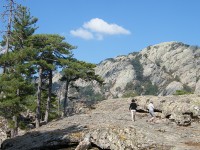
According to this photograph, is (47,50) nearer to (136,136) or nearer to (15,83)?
(15,83)

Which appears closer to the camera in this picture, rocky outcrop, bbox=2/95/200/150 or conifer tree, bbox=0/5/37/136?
rocky outcrop, bbox=2/95/200/150

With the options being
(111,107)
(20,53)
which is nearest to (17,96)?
(20,53)

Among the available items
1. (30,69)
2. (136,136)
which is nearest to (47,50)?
(30,69)

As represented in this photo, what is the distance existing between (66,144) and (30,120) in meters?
33.5

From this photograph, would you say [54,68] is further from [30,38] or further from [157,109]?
[157,109]

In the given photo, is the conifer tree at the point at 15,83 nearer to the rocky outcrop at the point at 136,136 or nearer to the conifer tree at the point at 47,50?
the conifer tree at the point at 47,50

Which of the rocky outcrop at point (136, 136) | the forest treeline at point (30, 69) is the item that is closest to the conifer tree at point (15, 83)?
the forest treeline at point (30, 69)

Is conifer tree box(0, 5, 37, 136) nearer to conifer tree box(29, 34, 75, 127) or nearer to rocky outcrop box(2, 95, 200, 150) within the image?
conifer tree box(29, 34, 75, 127)

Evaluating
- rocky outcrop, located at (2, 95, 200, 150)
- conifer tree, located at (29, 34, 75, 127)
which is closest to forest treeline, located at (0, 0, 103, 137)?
conifer tree, located at (29, 34, 75, 127)

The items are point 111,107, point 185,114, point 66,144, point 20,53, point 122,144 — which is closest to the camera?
point 122,144

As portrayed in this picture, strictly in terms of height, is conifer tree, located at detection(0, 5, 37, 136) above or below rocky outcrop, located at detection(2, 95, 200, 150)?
above

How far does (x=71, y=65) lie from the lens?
44344mm

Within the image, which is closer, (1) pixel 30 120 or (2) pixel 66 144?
(2) pixel 66 144

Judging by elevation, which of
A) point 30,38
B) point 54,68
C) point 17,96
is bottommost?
point 17,96
